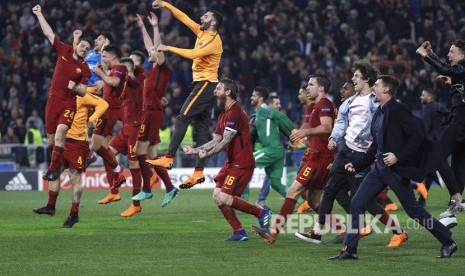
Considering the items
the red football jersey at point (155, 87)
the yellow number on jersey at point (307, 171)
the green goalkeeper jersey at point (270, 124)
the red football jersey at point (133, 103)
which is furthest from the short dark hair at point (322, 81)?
the green goalkeeper jersey at point (270, 124)

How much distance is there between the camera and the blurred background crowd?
3266cm

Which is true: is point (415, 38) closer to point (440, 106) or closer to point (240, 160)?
point (440, 106)

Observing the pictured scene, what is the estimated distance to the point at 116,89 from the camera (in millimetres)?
19422

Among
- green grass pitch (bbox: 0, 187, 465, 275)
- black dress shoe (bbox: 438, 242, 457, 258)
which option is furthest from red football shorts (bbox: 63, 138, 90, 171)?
black dress shoe (bbox: 438, 242, 457, 258)

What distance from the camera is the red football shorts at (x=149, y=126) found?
19.2m

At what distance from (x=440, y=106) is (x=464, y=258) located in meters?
8.66

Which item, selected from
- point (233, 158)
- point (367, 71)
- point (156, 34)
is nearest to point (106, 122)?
point (156, 34)

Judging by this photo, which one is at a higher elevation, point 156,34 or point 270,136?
point 156,34

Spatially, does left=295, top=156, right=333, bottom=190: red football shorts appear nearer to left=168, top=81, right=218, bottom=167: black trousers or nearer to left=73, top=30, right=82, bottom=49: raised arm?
left=168, top=81, right=218, bottom=167: black trousers

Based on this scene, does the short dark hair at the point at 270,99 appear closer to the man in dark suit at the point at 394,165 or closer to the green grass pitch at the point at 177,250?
the green grass pitch at the point at 177,250

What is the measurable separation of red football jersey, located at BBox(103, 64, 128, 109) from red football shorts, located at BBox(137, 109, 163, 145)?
2.06ft

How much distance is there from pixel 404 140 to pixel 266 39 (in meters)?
23.3

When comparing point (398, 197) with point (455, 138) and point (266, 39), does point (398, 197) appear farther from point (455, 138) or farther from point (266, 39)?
point (266, 39)

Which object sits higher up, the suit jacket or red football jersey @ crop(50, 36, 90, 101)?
red football jersey @ crop(50, 36, 90, 101)
